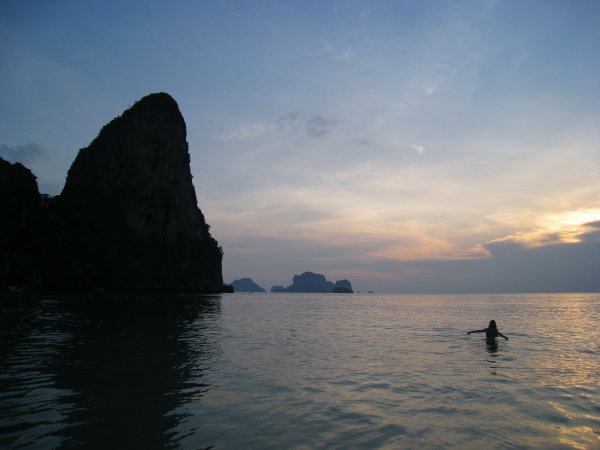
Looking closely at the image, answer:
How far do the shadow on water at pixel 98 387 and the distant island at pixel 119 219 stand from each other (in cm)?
10840

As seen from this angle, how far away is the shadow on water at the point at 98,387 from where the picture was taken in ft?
28.5

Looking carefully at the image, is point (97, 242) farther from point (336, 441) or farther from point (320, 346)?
point (336, 441)

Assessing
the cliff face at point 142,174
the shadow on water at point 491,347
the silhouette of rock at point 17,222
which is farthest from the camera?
the cliff face at point 142,174

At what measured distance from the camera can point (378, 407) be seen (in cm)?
1146

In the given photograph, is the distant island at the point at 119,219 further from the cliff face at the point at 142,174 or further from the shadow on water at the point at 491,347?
the shadow on water at the point at 491,347

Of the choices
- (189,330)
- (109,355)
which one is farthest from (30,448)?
(189,330)

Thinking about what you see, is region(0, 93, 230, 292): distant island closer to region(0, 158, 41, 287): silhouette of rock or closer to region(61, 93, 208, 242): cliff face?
region(0, 158, 41, 287): silhouette of rock

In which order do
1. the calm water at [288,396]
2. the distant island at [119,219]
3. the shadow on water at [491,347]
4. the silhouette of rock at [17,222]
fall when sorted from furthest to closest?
the distant island at [119,219]
the silhouette of rock at [17,222]
the shadow on water at [491,347]
the calm water at [288,396]

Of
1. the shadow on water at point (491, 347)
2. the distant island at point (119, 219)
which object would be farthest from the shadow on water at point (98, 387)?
the distant island at point (119, 219)

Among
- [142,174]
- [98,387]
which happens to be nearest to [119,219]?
[142,174]

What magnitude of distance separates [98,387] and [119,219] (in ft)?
469

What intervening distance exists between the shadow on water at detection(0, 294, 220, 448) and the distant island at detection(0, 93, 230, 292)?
10840 cm

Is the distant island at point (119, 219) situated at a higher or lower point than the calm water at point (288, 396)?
higher

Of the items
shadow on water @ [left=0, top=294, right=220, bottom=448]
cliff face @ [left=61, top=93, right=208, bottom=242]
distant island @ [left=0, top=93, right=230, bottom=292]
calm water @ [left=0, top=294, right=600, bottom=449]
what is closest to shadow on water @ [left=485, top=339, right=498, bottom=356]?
calm water @ [left=0, top=294, right=600, bottom=449]
